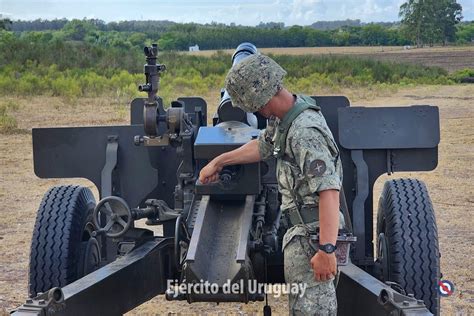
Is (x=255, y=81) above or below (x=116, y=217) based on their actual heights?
above

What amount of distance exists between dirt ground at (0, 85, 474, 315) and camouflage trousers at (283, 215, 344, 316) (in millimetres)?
2316

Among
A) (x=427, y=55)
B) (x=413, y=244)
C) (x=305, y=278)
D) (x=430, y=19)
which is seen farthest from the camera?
(x=430, y=19)

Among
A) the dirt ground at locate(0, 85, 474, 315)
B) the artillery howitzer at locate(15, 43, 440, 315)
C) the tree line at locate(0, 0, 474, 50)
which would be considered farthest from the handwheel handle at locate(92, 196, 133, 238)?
the tree line at locate(0, 0, 474, 50)

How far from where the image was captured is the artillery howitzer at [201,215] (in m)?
3.83

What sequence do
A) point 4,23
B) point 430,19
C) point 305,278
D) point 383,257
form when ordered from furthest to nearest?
point 430,19
point 4,23
point 383,257
point 305,278

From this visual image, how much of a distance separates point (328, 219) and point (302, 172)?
0.79 feet

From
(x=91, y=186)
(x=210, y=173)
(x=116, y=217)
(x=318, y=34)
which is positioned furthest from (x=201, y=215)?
(x=318, y=34)

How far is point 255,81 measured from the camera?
3.52 m

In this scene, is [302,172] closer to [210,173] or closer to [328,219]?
[328,219]

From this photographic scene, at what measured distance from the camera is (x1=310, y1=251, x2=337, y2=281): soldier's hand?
343 cm

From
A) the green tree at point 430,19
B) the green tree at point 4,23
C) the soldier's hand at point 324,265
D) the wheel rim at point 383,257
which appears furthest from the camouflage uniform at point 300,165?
the green tree at point 430,19

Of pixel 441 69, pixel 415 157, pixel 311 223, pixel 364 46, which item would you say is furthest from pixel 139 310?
pixel 364 46

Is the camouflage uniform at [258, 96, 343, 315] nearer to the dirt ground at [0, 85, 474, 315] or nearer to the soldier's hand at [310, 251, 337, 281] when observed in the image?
the soldier's hand at [310, 251, 337, 281]

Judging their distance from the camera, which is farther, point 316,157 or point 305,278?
point 305,278
